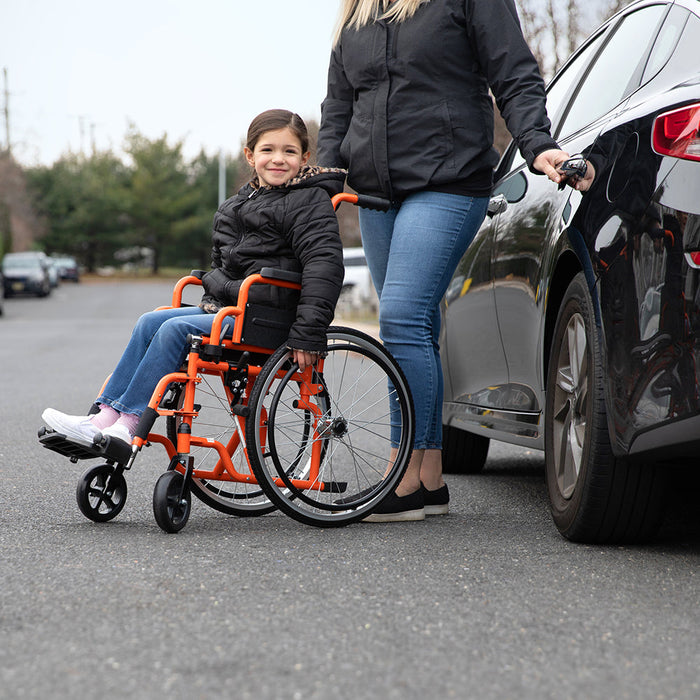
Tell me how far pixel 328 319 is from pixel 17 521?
120cm

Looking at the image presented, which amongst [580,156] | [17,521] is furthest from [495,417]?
[17,521]

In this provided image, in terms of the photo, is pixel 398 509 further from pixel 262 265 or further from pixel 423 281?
pixel 262 265

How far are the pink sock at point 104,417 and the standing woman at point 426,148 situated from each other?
0.91m

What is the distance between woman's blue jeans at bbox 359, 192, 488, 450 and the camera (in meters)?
3.62

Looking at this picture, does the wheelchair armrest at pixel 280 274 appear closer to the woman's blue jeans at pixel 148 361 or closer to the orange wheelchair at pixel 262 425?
the orange wheelchair at pixel 262 425

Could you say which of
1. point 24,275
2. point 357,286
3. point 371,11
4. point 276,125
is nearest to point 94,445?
point 276,125

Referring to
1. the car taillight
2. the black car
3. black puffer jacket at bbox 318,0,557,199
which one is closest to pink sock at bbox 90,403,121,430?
black puffer jacket at bbox 318,0,557,199

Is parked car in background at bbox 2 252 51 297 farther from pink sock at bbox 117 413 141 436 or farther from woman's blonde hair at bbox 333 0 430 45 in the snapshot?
pink sock at bbox 117 413 141 436

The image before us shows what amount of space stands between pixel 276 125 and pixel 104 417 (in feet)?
3.73

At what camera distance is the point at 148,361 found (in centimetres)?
329

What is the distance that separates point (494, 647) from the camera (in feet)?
7.21

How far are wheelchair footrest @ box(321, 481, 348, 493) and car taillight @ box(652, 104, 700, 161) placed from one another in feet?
4.91

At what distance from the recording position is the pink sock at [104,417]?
3277mm

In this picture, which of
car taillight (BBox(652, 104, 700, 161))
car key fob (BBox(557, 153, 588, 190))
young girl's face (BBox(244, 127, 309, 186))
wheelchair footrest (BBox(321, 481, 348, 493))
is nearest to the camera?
car taillight (BBox(652, 104, 700, 161))
